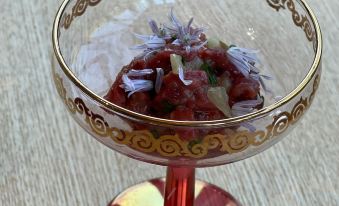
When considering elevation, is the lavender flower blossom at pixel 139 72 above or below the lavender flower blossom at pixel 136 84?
above

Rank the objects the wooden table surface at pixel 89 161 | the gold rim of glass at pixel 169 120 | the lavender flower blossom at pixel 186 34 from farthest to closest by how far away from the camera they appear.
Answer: the wooden table surface at pixel 89 161
the lavender flower blossom at pixel 186 34
the gold rim of glass at pixel 169 120

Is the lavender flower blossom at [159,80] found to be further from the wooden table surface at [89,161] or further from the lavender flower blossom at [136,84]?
the wooden table surface at [89,161]

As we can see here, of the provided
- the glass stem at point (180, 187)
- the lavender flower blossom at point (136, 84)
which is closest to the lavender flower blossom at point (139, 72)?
the lavender flower blossom at point (136, 84)

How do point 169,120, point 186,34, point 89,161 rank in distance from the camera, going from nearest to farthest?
point 169,120, point 186,34, point 89,161

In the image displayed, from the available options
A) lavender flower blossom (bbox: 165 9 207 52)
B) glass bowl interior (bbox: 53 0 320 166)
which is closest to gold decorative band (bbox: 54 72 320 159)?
glass bowl interior (bbox: 53 0 320 166)

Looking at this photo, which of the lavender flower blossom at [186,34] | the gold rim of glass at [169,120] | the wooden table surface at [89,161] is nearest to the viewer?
the gold rim of glass at [169,120]

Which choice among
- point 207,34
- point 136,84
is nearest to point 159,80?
point 136,84

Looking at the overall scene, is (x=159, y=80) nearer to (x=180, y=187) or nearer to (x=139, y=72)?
(x=139, y=72)
